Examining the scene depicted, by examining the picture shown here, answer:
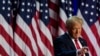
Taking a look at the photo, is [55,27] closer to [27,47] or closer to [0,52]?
[27,47]

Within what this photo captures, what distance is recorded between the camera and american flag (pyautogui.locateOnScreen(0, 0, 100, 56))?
439cm

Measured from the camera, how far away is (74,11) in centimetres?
461

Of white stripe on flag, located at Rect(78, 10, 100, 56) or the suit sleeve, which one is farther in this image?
white stripe on flag, located at Rect(78, 10, 100, 56)

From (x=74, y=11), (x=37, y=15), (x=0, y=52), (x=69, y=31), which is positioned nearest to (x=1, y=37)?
(x=0, y=52)

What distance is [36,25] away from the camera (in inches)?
176

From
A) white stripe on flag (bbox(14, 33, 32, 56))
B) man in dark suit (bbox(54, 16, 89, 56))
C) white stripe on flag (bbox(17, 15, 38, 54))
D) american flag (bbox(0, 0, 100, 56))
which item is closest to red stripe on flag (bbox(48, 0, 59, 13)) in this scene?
american flag (bbox(0, 0, 100, 56))

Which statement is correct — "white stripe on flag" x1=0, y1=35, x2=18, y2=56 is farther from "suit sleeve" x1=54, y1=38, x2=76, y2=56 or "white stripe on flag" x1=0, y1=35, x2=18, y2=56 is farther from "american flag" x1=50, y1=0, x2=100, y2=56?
"suit sleeve" x1=54, y1=38, x2=76, y2=56

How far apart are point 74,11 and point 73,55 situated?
5.32ft

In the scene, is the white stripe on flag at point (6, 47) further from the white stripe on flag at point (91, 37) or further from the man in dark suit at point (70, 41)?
the man in dark suit at point (70, 41)

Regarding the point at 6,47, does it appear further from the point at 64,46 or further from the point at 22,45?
the point at 64,46

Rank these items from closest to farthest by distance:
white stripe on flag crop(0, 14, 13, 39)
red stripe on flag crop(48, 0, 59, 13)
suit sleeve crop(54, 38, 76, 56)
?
suit sleeve crop(54, 38, 76, 56)
white stripe on flag crop(0, 14, 13, 39)
red stripe on flag crop(48, 0, 59, 13)

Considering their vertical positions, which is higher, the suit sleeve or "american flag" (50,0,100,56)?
"american flag" (50,0,100,56)

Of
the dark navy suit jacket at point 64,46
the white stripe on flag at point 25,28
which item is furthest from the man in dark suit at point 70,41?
the white stripe on flag at point 25,28

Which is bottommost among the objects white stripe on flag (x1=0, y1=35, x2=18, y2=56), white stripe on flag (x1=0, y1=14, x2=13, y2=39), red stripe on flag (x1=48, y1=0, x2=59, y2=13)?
white stripe on flag (x1=0, y1=35, x2=18, y2=56)
